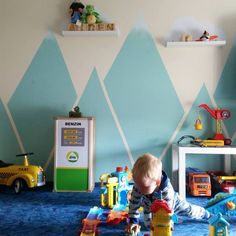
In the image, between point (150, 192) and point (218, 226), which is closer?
point (218, 226)

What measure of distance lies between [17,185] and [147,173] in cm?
112

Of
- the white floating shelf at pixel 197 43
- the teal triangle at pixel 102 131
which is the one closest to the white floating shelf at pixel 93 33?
the teal triangle at pixel 102 131

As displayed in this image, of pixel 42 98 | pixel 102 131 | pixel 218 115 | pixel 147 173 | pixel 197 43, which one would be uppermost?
pixel 197 43

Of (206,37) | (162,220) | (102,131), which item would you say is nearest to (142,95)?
(102,131)

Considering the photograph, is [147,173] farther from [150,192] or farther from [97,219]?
[97,219]

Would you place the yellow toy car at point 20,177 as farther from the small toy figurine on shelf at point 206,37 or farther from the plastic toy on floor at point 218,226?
the small toy figurine on shelf at point 206,37

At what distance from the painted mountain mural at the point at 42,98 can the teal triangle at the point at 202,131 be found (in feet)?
2.83

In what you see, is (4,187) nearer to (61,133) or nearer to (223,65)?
(61,133)

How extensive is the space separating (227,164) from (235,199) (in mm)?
784

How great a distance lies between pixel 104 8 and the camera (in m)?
2.23

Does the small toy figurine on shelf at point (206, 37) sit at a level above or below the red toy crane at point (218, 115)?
above

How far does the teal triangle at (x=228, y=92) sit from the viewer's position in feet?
7.13

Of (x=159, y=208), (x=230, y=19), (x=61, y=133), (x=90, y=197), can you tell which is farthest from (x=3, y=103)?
(x=230, y=19)

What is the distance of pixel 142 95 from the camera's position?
2215 mm
